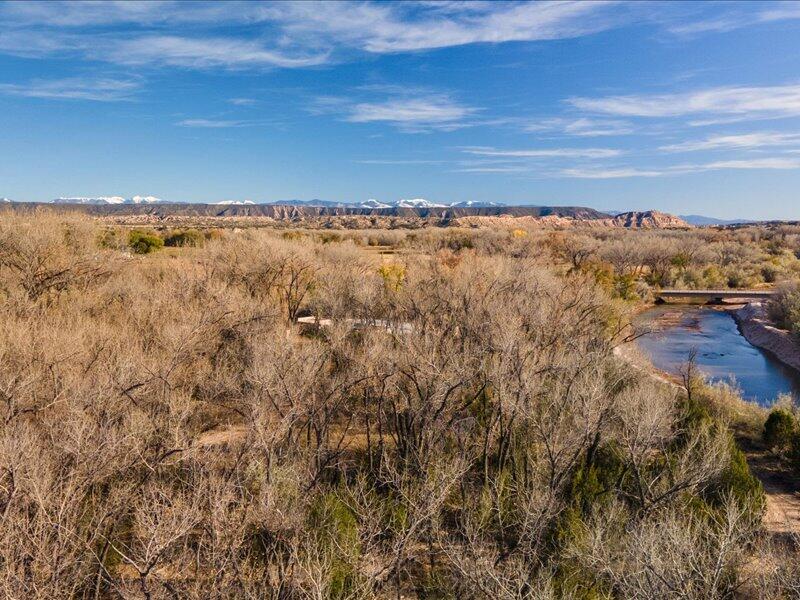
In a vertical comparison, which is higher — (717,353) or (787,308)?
(787,308)

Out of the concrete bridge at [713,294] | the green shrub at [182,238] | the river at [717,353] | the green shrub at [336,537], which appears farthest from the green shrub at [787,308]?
the green shrub at [182,238]

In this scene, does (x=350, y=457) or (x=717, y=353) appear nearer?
(x=350, y=457)

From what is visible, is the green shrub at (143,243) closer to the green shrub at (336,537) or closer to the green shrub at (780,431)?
the green shrub at (336,537)

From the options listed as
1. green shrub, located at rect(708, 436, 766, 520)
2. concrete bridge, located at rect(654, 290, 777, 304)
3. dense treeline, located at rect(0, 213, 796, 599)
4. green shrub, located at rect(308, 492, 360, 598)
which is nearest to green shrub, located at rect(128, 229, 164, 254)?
dense treeline, located at rect(0, 213, 796, 599)

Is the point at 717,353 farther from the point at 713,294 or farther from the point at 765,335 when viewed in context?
the point at 713,294

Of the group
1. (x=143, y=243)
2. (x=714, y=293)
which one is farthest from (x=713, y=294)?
(x=143, y=243)

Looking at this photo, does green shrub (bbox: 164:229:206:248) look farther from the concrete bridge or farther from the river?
the concrete bridge
